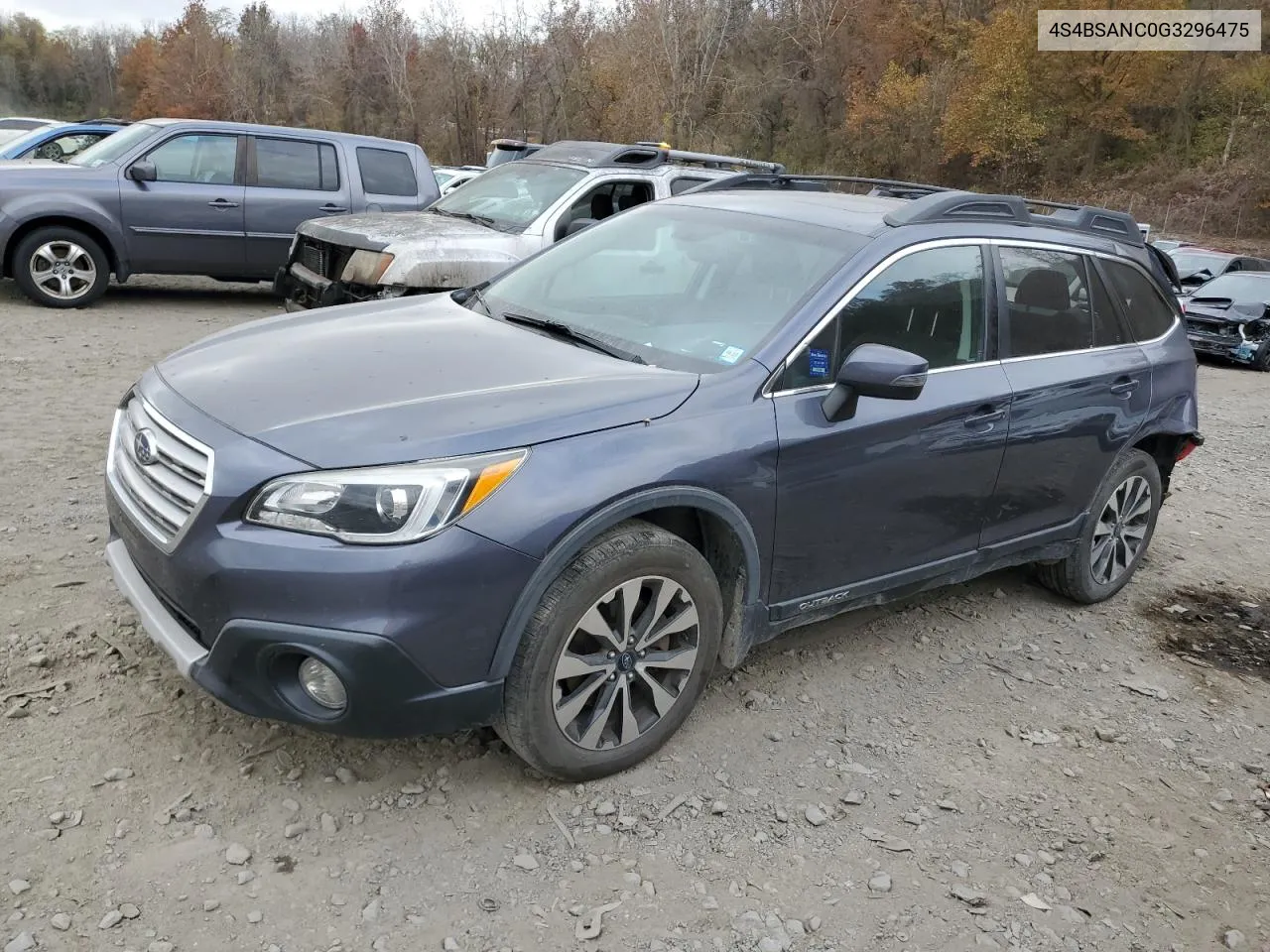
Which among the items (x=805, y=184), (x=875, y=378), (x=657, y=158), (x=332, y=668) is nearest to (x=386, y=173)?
(x=657, y=158)

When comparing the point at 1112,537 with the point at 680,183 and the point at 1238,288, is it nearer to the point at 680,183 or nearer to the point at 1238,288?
the point at 680,183

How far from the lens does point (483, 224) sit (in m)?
8.11

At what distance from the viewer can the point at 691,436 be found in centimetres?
304

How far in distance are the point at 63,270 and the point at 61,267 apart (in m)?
0.03

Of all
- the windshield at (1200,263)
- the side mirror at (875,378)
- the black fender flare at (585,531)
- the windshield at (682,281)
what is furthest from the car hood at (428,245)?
the windshield at (1200,263)

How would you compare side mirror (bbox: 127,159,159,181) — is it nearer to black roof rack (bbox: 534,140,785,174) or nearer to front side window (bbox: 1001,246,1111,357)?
black roof rack (bbox: 534,140,785,174)

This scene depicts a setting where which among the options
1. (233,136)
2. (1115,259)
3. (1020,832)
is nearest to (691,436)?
(1020,832)

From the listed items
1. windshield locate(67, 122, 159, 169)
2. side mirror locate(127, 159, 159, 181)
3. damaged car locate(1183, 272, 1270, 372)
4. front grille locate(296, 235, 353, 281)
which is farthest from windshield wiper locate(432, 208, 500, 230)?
damaged car locate(1183, 272, 1270, 372)

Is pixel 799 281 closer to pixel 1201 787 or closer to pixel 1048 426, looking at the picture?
pixel 1048 426

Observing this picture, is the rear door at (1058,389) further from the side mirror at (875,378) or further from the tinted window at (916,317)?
the side mirror at (875,378)

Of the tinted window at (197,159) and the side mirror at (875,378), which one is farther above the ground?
the tinted window at (197,159)

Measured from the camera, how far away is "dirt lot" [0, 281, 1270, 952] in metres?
2.58

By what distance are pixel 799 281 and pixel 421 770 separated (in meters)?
2.01

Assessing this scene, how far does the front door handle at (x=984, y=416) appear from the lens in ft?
12.5
